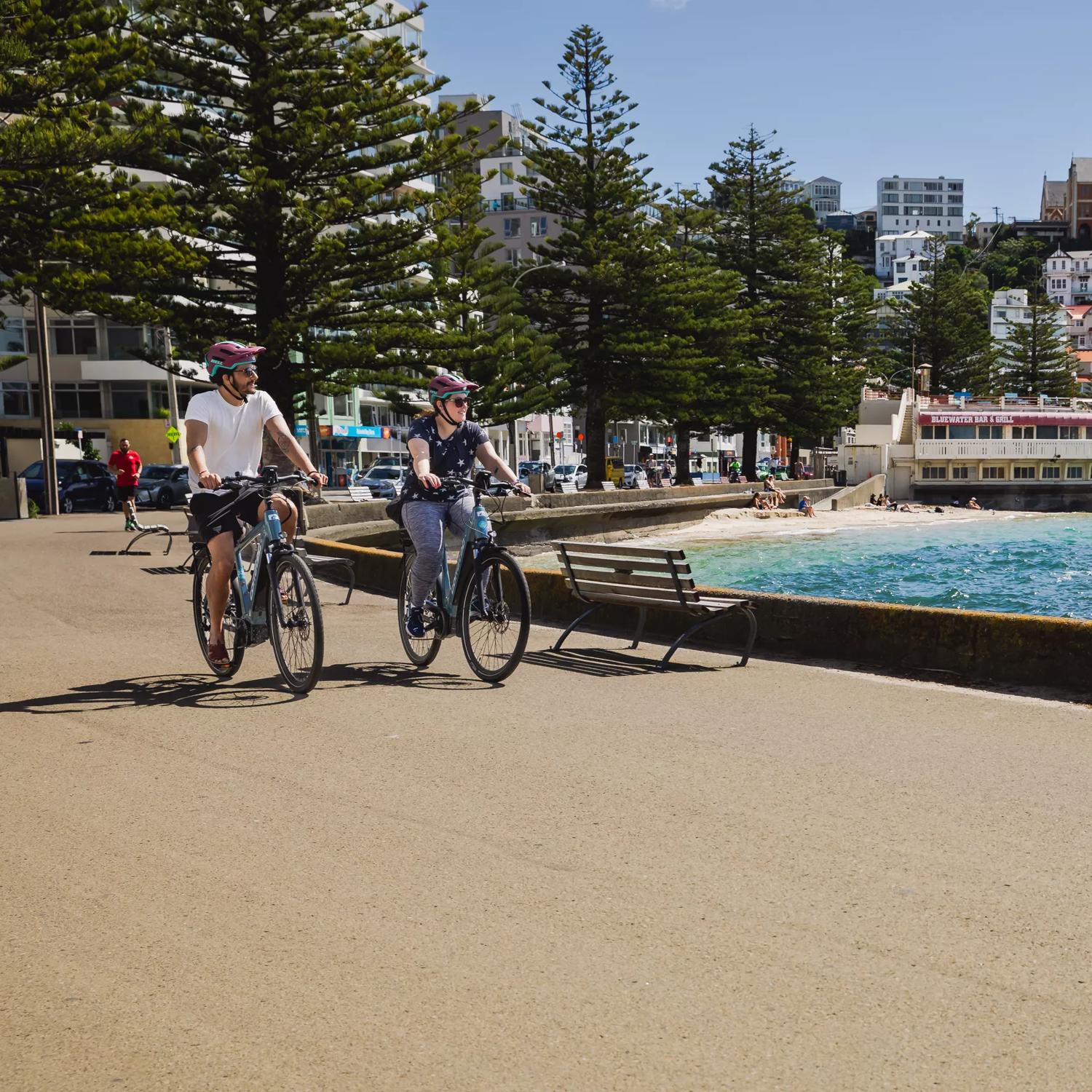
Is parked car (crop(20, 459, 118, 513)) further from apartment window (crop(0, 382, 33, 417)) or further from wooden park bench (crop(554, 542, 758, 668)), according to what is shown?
wooden park bench (crop(554, 542, 758, 668))

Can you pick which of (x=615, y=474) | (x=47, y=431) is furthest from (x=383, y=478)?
(x=615, y=474)

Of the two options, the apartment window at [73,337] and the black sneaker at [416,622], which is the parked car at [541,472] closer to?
the apartment window at [73,337]

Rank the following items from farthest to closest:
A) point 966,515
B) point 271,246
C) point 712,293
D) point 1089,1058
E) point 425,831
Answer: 1. point 966,515
2. point 712,293
3. point 271,246
4. point 425,831
5. point 1089,1058

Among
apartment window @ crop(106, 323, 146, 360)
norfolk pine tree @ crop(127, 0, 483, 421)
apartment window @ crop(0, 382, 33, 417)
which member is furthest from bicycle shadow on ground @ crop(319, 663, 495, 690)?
apartment window @ crop(0, 382, 33, 417)

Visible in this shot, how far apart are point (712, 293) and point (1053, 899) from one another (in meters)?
48.1

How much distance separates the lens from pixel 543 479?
5612 cm

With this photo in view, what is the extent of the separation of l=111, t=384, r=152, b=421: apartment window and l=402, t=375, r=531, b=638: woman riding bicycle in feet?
180

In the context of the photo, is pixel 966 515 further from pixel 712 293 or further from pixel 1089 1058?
pixel 1089 1058

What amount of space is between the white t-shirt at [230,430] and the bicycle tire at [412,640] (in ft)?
3.84

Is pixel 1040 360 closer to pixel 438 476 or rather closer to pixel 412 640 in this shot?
pixel 412 640

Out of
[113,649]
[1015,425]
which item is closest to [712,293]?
[1015,425]

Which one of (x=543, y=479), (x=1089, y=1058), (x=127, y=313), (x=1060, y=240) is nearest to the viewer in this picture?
(x=1089, y=1058)

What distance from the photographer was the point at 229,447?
24.1ft

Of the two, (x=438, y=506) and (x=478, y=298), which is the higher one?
(x=478, y=298)
